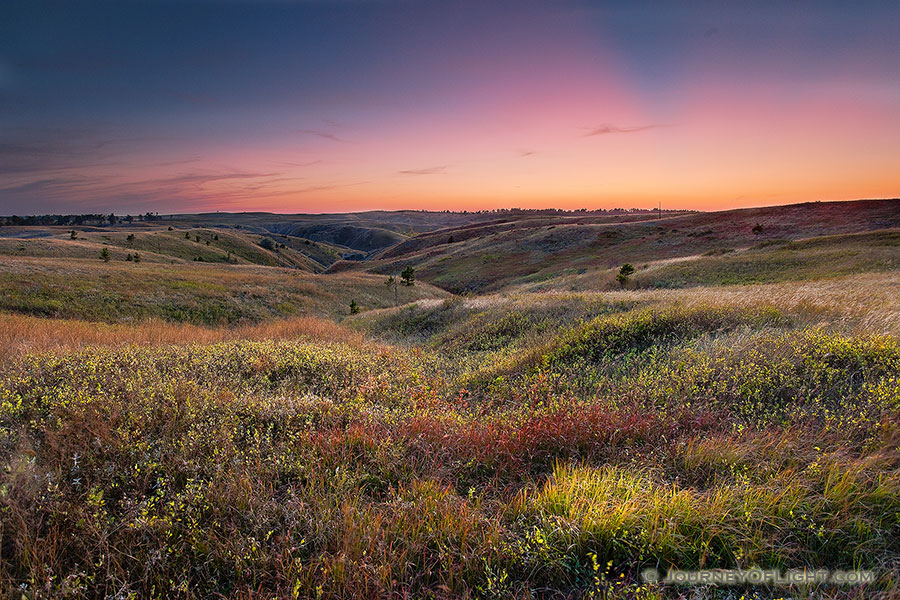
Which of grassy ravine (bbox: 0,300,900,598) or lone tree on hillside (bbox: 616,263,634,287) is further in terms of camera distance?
lone tree on hillside (bbox: 616,263,634,287)

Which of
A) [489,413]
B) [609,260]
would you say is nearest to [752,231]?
[609,260]

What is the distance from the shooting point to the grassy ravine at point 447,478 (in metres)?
2.71

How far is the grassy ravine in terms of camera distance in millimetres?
2711

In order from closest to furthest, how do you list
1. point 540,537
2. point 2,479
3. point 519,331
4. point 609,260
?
point 540,537
point 2,479
point 519,331
point 609,260

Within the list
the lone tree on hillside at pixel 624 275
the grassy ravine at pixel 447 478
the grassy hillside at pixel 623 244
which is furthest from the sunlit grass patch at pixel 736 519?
the grassy hillside at pixel 623 244

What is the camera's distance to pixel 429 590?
8.38ft

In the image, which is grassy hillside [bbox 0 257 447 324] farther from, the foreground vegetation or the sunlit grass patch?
the sunlit grass patch

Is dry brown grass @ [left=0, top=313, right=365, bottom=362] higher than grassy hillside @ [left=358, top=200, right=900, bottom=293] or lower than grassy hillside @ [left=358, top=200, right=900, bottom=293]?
lower

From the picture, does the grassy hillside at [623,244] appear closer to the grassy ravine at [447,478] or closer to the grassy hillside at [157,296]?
the grassy hillside at [157,296]

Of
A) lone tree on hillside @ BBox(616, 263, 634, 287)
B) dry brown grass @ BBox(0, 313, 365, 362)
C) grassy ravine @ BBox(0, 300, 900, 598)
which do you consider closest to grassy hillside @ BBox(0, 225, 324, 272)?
dry brown grass @ BBox(0, 313, 365, 362)

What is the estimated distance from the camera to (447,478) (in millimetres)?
3801

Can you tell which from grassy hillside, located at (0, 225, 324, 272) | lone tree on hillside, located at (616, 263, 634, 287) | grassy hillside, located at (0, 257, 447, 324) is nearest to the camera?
grassy hillside, located at (0, 257, 447, 324)

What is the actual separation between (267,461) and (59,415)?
2596 millimetres

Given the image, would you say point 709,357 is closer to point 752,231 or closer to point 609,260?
point 609,260
